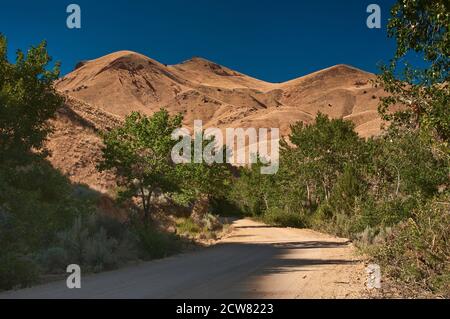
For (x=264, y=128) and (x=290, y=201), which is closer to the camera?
(x=290, y=201)

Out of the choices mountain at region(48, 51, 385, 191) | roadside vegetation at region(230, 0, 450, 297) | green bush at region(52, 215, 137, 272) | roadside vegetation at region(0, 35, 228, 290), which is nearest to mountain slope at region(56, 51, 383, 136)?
mountain at region(48, 51, 385, 191)

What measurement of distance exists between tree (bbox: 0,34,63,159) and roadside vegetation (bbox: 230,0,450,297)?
41.2ft

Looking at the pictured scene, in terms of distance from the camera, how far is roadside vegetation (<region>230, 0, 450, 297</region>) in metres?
10.9

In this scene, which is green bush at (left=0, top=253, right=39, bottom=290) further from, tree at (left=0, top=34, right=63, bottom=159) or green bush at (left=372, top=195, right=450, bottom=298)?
green bush at (left=372, top=195, right=450, bottom=298)

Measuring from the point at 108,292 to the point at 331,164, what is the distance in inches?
1392

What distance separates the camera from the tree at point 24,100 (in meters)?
17.8

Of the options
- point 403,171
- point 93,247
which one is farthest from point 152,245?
point 403,171

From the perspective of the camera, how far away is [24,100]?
1944 cm

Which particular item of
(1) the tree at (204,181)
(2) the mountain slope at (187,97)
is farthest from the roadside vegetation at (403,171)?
(2) the mountain slope at (187,97)

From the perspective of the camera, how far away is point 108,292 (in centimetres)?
1019

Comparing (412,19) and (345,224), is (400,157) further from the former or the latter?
(412,19)

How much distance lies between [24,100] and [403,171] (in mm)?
15640

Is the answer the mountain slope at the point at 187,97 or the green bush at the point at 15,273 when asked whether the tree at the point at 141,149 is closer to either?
the green bush at the point at 15,273
